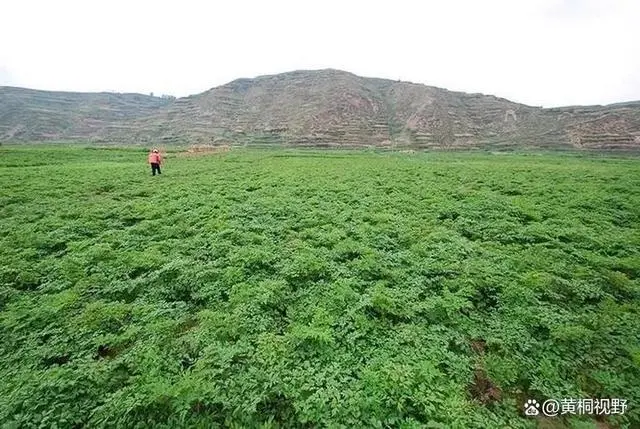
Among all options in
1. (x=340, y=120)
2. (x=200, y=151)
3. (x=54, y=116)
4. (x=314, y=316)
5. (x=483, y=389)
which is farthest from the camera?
(x=54, y=116)

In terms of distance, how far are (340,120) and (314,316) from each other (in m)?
130

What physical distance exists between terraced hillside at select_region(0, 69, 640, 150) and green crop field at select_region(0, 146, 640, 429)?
97358 mm

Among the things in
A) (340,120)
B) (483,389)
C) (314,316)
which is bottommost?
(483,389)

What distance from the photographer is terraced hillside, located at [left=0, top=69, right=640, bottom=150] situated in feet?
366

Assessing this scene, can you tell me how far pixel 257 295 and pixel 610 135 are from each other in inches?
5225

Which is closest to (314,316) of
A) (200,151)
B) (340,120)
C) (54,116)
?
(200,151)

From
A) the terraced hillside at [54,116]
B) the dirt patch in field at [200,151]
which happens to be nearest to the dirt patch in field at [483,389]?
the dirt patch in field at [200,151]

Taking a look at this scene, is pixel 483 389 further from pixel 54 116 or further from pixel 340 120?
pixel 54 116

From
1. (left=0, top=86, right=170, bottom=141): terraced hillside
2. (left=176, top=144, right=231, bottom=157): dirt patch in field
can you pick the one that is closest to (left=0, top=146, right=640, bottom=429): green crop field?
(left=176, top=144, right=231, bottom=157): dirt patch in field

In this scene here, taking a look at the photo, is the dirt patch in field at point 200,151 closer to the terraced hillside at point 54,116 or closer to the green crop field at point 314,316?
the green crop field at point 314,316

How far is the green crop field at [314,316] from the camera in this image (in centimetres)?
596

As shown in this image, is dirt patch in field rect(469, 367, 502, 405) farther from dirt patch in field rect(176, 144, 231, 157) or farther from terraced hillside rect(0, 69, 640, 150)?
terraced hillside rect(0, 69, 640, 150)

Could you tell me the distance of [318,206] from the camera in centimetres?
1684

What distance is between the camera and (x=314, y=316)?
806cm
